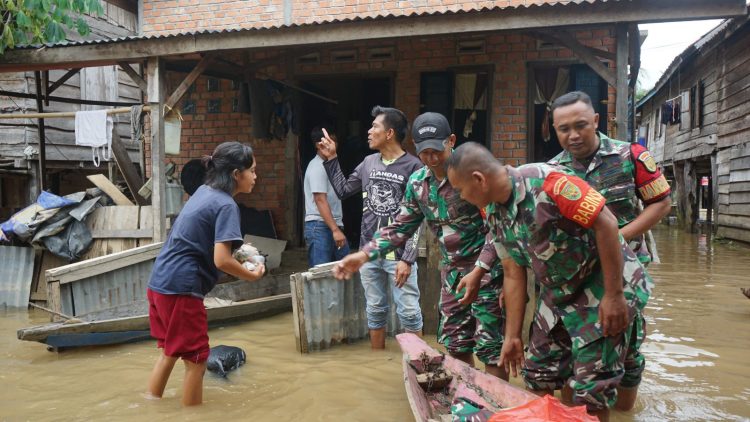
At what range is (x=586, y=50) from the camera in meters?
6.32

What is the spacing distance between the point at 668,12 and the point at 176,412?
5.62 meters

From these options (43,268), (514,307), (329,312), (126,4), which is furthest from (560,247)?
(126,4)

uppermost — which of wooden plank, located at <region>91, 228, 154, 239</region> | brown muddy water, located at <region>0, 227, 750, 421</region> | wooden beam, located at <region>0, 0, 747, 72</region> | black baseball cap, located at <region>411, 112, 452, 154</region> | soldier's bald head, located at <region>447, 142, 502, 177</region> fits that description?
wooden beam, located at <region>0, 0, 747, 72</region>

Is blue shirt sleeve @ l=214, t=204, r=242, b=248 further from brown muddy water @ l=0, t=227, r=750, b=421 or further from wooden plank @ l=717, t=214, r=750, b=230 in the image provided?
wooden plank @ l=717, t=214, r=750, b=230

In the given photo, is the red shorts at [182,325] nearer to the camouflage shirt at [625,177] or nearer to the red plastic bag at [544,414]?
the red plastic bag at [544,414]

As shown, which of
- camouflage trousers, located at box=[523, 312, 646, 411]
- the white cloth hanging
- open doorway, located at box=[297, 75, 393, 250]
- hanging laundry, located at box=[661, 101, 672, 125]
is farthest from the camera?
hanging laundry, located at box=[661, 101, 672, 125]

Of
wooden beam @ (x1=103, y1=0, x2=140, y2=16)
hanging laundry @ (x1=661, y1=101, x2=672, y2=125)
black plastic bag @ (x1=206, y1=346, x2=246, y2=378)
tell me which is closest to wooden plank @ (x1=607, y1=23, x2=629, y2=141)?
black plastic bag @ (x1=206, y1=346, x2=246, y2=378)

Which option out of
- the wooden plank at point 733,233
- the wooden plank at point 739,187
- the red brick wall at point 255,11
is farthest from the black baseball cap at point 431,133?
the wooden plank at point 733,233

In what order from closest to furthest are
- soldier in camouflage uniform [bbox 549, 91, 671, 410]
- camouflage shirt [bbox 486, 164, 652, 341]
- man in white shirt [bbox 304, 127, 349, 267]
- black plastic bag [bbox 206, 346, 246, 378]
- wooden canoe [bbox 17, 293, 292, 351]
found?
camouflage shirt [bbox 486, 164, 652, 341] → soldier in camouflage uniform [bbox 549, 91, 671, 410] → black plastic bag [bbox 206, 346, 246, 378] → wooden canoe [bbox 17, 293, 292, 351] → man in white shirt [bbox 304, 127, 349, 267]

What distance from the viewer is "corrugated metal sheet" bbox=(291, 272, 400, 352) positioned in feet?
17.1

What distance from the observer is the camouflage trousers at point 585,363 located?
2680 millimetres

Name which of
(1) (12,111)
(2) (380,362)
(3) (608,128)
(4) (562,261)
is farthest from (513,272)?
(1) (12,111)

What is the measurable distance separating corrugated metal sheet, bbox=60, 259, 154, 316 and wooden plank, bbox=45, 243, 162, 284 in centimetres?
7

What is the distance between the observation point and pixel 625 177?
10.7 ft
